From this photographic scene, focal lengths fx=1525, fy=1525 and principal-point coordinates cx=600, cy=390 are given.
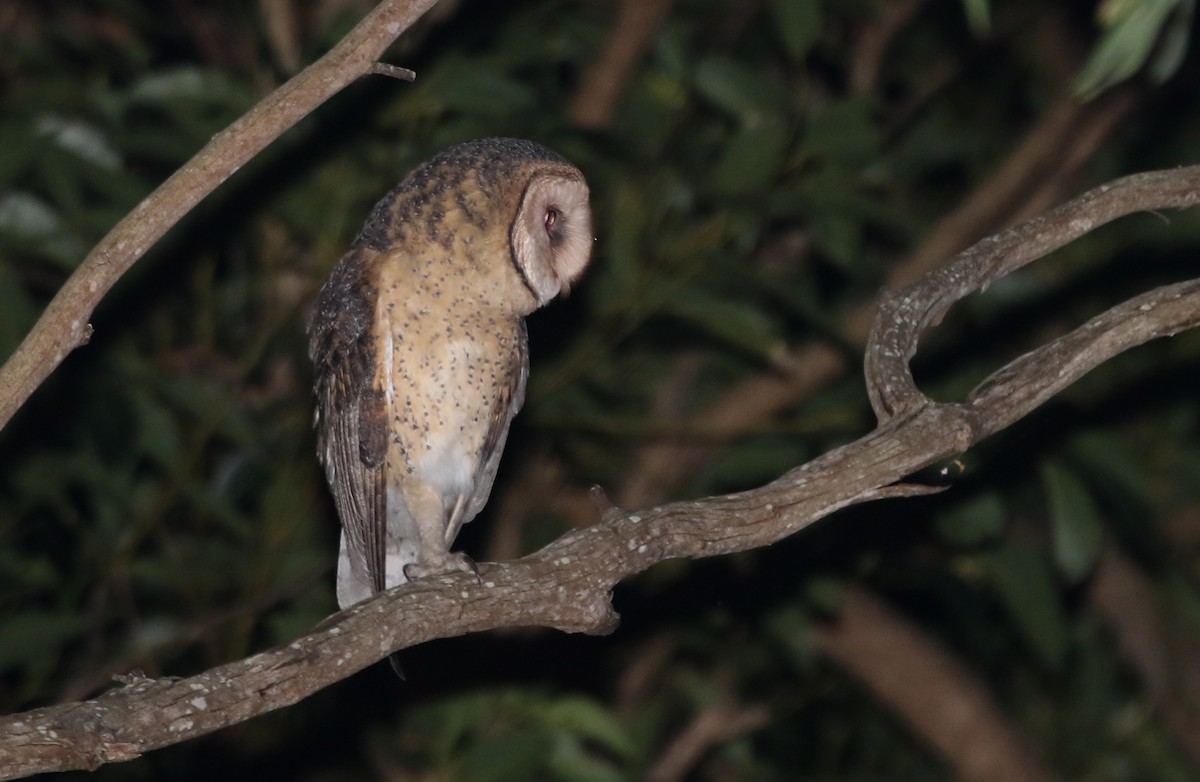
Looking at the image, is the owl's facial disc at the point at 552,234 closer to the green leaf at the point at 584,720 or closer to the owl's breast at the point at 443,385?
the owl's breast at the point at 443,385

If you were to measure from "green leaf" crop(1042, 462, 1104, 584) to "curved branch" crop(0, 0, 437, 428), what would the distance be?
229 centimetres

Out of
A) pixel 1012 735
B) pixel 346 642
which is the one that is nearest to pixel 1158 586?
pixel 1012 735

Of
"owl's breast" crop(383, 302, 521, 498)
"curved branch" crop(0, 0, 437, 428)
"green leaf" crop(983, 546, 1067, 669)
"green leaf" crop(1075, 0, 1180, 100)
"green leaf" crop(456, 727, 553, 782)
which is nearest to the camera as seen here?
"curved branch" crop(0, 0, 437, 428)

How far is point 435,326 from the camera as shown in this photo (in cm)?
298

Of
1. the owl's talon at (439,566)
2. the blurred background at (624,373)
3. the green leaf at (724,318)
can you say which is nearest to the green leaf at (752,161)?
the blurred background at (624,373)

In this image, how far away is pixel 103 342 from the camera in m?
4.09

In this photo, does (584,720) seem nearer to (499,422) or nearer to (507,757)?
(507,757)

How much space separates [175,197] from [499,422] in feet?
3.89

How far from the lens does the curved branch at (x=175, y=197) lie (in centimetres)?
214

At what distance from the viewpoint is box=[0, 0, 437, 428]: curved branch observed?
7.01ft

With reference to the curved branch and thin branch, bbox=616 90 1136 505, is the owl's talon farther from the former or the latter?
thin branch, bbox=616 90 1136 505

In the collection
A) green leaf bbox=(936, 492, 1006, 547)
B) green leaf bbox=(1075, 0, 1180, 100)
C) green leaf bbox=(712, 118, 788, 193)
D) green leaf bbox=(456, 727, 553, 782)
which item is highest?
green leaf bbox=(712, 118, 788, 193)

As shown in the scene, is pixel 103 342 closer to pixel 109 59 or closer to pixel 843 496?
pixel 109 59

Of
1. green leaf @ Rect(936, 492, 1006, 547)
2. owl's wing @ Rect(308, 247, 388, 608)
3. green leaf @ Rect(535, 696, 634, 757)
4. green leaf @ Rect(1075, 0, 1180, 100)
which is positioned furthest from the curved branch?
green leaf @ Rect(936, 492, 1006, 547)
